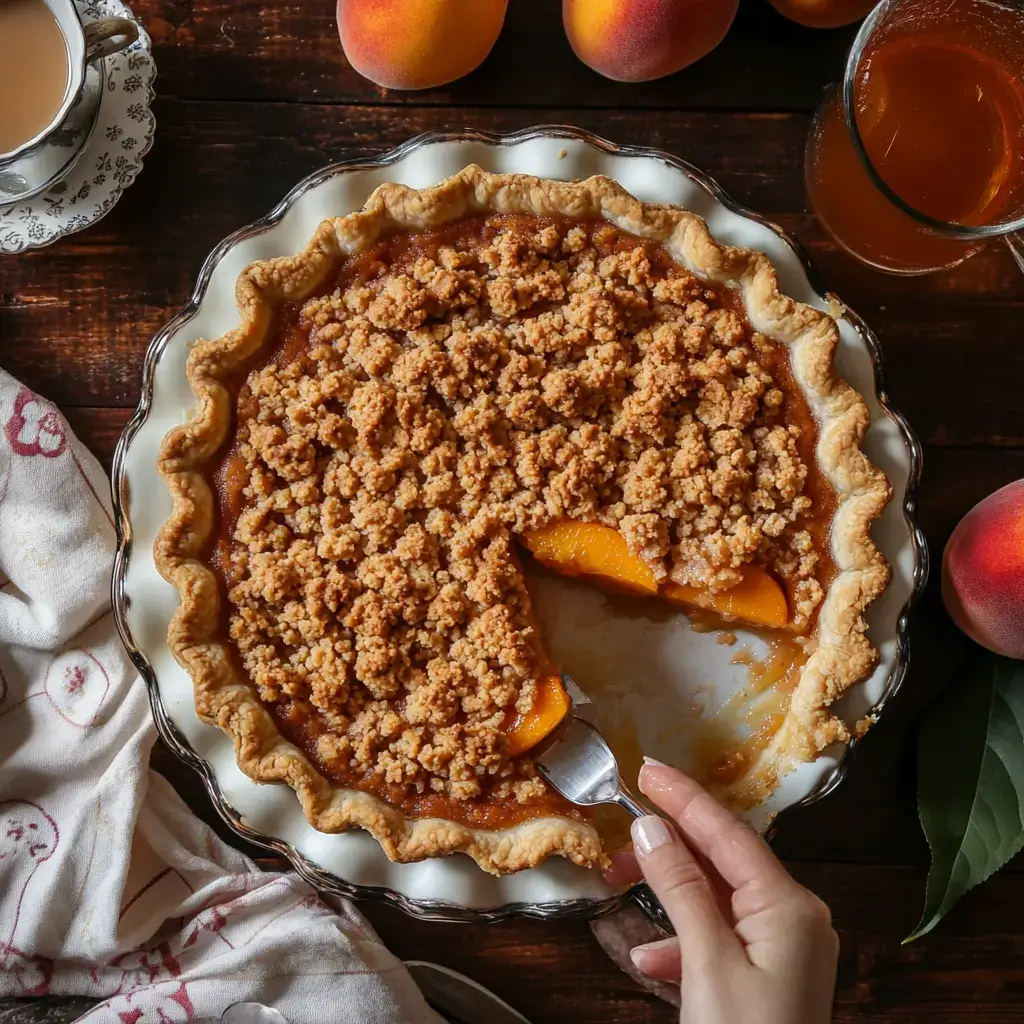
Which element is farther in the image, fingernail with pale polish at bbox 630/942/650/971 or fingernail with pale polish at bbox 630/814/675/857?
fingernail with pale polish at bbox 630/942/650/971

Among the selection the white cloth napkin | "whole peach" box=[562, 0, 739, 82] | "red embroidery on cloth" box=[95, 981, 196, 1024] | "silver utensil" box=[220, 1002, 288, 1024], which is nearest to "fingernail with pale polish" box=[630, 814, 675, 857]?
the white cloth napkin

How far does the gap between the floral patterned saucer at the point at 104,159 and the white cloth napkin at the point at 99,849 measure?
386 mm

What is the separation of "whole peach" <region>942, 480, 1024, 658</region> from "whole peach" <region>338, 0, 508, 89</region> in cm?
153

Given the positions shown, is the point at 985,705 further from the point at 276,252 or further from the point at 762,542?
the point at 276,252

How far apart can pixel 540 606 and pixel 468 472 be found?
14.1 inches

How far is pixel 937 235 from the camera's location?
2217 mm

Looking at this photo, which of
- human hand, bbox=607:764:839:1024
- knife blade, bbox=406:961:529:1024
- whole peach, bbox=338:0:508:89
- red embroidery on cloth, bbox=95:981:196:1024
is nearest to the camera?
human hand, bbox=607:764:839:1024

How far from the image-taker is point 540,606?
2244 mm

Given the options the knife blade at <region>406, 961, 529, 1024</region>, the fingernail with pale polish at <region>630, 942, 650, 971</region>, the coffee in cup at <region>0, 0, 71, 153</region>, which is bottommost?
the knife blade at <region>406, 961, 529, 1024</region>

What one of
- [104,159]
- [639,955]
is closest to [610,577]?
[639,955]

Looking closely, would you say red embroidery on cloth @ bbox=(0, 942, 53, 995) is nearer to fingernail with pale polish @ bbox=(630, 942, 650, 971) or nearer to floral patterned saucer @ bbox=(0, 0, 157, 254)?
fingernail with pale polish @ bbox=(630, 942, 650, 971)

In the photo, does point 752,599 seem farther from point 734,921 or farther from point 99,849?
point 99,849

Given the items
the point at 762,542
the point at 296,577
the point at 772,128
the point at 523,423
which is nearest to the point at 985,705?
the point at 762,542

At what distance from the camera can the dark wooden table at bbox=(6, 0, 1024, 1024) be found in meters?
2.39
